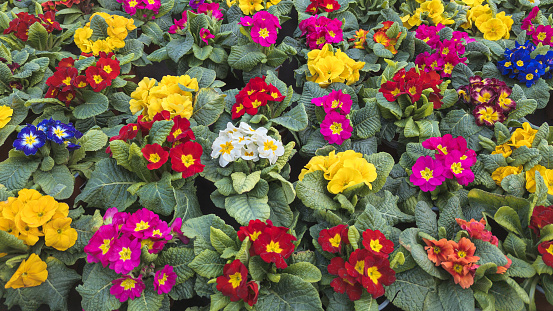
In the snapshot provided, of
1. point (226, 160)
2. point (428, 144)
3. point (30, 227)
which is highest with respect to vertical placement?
point (428, 144)

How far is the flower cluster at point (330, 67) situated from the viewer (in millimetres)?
2141

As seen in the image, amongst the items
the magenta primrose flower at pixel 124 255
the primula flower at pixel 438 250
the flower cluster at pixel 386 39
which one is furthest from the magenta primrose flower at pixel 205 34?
the primula flower at pixel 438 250

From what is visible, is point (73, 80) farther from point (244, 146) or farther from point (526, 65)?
point (526, 65)

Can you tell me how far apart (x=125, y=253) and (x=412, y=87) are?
1638 mm

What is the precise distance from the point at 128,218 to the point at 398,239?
1140 millimetres

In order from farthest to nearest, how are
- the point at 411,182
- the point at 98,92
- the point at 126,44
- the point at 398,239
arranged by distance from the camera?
A: the point at 126,44, the point at 98,92, the point at 411,182, the point at 398,239

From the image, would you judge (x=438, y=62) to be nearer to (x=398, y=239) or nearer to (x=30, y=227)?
(x=398, y=239)

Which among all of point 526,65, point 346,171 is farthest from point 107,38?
point 526,65

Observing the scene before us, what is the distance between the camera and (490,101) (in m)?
1.96

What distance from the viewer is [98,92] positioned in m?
2.08

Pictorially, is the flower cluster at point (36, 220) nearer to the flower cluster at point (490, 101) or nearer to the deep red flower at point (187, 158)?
the deep red flower at point (187, 158)

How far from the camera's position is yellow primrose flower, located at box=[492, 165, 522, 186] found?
1.70 metres

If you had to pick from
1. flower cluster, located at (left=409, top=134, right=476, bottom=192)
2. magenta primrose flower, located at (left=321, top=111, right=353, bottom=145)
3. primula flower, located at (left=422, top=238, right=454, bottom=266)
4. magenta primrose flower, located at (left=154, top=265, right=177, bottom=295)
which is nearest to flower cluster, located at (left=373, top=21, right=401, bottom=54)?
magenta primrose flower, located at (left=321, top=111, right=353, bottom=145)

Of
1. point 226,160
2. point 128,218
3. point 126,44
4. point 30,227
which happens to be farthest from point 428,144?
point 126,44
